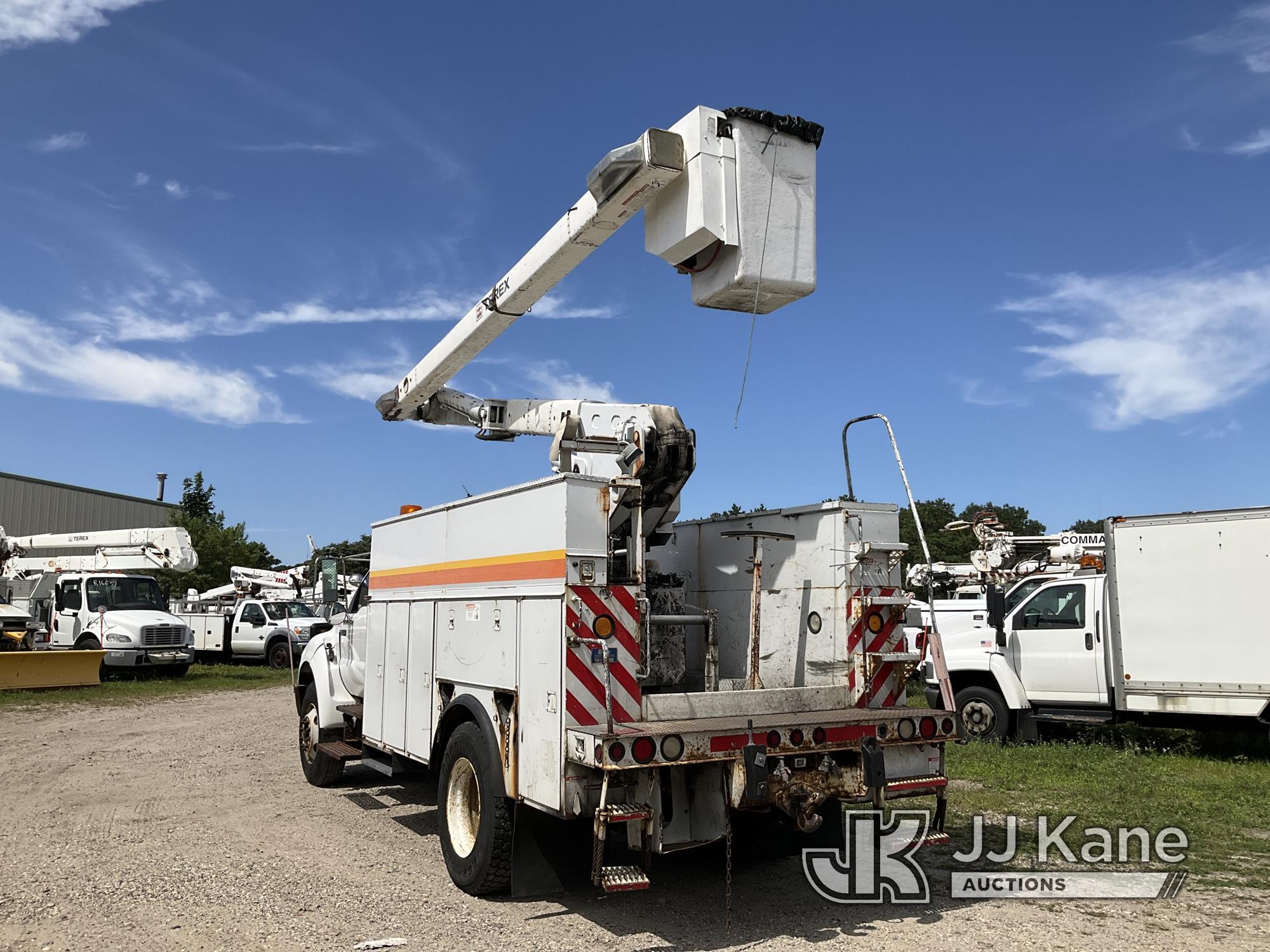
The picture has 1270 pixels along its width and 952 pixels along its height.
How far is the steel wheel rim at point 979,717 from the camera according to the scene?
12.8m

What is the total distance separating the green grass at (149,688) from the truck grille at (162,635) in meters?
0.87

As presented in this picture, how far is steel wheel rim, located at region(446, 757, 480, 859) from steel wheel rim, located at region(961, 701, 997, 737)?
27.0 feet

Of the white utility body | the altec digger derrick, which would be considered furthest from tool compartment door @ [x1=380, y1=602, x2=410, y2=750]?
the white utility body

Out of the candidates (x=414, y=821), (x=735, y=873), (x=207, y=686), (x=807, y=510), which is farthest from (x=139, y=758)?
(x=207, y=686)

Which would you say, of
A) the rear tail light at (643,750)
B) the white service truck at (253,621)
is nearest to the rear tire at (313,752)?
the rear tail light at (643,750)

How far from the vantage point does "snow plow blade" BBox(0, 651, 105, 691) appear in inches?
763

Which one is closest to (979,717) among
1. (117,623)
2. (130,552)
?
(117,623)

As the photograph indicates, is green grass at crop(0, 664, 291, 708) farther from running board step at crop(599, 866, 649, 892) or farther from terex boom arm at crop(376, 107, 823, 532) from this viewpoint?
running board step at crop(599, 866, 649, 892)

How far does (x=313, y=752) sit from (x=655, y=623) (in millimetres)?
5049

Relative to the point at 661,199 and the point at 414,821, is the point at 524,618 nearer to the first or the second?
the point at 661,199

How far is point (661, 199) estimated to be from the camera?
19.9ft

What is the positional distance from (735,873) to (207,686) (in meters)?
18.2

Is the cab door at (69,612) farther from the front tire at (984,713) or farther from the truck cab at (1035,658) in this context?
the front tire at (984,713)

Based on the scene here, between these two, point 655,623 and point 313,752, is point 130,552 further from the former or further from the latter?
point 655,623
